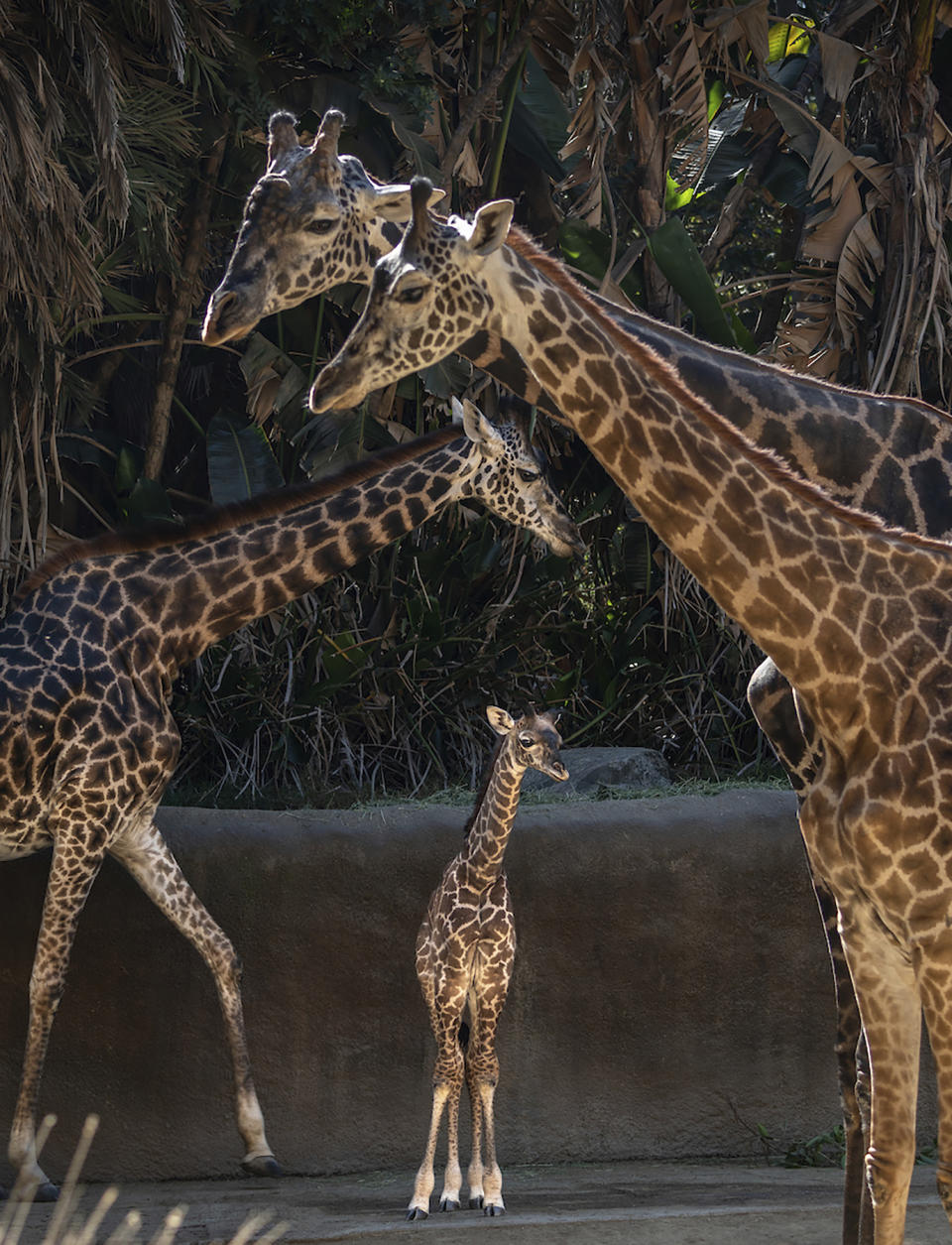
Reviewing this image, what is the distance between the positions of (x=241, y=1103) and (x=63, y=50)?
569 cm

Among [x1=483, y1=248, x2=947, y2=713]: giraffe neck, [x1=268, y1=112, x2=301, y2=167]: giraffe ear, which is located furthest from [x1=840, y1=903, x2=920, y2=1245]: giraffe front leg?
[x1=268, y1=112, x2=301, y2=167]: giraffe ear

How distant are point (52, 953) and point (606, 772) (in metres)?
3.48

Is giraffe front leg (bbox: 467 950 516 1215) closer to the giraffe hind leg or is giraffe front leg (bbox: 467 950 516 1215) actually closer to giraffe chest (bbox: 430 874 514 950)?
giraffe chest (bbox: 430 874 514 950)

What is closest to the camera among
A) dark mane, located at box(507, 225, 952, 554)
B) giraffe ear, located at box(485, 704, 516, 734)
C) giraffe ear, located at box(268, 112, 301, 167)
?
dark mane, located at box(507, 225, 952, 554)

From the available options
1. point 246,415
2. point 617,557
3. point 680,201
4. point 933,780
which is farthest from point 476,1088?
point 680,201

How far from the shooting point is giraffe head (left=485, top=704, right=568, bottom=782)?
21.7ft

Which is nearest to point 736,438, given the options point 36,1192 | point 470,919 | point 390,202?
point 390,202

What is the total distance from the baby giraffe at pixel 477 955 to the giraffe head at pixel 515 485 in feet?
5.49

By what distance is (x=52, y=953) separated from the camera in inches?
277

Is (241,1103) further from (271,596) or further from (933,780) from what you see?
(933,780)

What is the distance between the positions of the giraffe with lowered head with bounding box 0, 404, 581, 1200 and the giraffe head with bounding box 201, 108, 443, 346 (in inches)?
69.9

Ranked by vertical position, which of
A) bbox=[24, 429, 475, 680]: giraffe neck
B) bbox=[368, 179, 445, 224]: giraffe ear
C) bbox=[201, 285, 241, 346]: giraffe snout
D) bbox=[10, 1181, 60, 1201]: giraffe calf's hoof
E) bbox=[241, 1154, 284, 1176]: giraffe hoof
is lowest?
bbox=[241, 1154, 284, 1176]: giraffe hoof

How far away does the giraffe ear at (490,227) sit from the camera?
4.49 metres

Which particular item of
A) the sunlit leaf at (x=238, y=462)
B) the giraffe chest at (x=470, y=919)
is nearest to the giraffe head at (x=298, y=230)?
the giraffe chest at (x=470, y=919)
